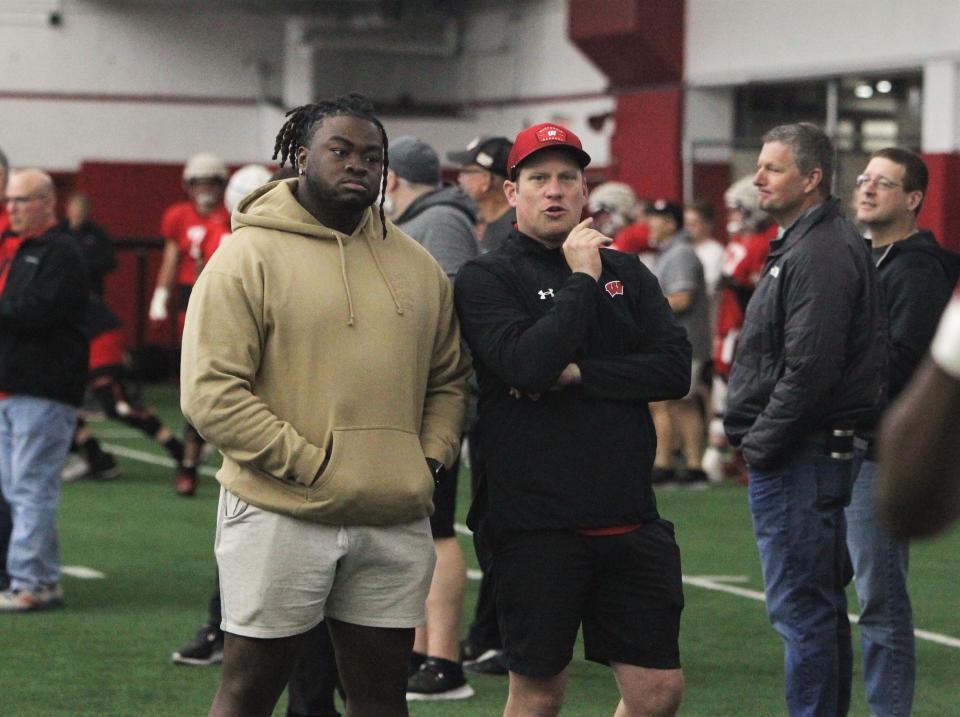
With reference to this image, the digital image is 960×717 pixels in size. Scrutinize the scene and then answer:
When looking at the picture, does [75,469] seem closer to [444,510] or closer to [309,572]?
[444,510]

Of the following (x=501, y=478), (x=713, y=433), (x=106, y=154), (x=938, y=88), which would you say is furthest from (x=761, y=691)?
(x=106, y=154)

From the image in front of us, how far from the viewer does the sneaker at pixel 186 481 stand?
42.2 feet

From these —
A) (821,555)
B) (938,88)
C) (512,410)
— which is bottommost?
(821,555)

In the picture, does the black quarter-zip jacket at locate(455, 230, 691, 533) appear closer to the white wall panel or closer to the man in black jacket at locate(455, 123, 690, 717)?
the man in black jacket at locate(455, 123, 690, 717)

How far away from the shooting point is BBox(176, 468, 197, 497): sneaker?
12875 millimetres

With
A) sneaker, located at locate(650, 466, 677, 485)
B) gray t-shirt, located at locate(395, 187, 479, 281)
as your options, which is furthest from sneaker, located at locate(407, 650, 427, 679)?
sneaker, located at locate(650, 466, 677, 485)

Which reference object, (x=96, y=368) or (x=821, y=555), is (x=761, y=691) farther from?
(x=96, y=368)

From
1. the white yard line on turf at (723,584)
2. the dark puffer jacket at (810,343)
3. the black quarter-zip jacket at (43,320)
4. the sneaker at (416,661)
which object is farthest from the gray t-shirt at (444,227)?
the white yard line on turf at (723,584)

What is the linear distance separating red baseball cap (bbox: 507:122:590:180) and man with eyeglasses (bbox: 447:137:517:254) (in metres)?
2.24

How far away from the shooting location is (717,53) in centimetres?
1948

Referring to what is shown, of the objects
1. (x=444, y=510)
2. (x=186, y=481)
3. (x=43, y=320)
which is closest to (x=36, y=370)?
(x=43, y=320)

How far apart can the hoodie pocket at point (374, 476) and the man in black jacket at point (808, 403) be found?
1291 mm

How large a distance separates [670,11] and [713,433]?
6.91 metres

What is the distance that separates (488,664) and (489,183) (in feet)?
6.39
